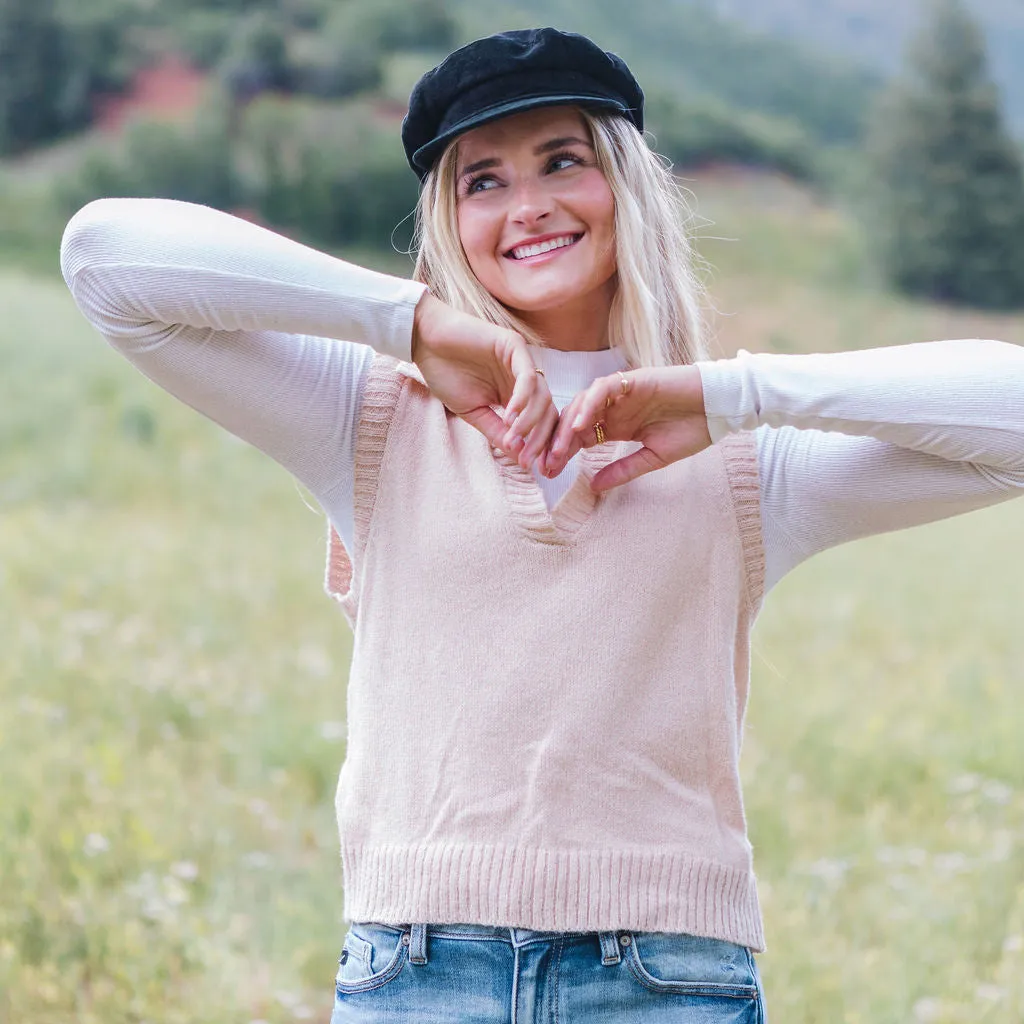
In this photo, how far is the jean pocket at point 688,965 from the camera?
1700 mm

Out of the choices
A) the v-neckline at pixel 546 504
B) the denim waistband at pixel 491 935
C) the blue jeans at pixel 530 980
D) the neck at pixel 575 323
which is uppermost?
the neck at pixel 575 323

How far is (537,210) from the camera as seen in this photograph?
191cm

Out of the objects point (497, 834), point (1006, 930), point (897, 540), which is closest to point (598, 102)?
point (497, 834)

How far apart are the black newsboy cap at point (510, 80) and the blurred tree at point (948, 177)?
30.2 meters

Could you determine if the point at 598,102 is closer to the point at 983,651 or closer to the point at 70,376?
the point at 983,651

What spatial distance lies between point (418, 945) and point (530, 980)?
0.49 feet

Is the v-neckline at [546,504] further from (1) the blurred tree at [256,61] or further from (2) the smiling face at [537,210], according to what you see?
(1) the blurred tree at [256,61]

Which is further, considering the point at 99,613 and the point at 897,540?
the point at 897,540

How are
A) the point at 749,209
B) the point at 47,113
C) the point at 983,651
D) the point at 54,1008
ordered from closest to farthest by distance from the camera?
the point at 54,1008 < the point at 983,651 < the point at 47,113 < the point at 749,209

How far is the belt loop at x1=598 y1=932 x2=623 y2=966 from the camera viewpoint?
170 centimetres

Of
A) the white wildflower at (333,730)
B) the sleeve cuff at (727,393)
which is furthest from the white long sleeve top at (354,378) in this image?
the white wildflower at (333,730)

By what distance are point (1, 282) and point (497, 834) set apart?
17671mm

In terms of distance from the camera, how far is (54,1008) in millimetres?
3045

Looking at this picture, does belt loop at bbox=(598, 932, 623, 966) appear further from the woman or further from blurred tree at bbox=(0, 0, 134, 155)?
blurred tree at bbox=(0, 0, 134, 155)
